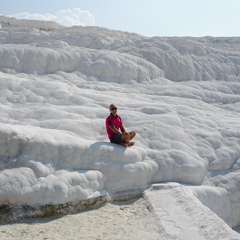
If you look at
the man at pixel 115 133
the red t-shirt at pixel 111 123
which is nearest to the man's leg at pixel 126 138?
the man at pixel 115 133

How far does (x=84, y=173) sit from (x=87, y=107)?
2.82 metres

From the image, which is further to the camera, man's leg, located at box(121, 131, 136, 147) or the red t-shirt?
the red t-shirt

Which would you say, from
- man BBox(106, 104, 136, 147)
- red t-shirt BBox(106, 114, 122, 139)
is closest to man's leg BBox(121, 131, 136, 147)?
man BBox(106, 104, 136, 147)

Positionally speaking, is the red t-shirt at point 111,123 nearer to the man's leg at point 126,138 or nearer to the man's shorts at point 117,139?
the man's shorts at point 117,139

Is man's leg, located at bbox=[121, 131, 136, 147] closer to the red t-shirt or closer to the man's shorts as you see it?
the man's shorts

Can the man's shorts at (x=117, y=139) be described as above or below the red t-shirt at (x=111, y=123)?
below

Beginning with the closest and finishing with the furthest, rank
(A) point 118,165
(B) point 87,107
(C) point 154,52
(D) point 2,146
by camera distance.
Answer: (D) point 2,146 < (A) point 118,165 < (B) point 87,107 < (C) point 154,52

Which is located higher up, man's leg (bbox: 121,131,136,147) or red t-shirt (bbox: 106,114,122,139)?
red t-shirt (bbox: 106,114,122,139)

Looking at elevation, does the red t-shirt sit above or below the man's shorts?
above

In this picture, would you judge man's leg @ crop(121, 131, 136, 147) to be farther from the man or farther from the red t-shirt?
the red t-shirt

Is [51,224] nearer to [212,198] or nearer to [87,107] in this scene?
[212,198]

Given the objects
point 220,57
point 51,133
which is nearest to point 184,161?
point 51,133

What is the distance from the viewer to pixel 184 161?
7508 millimetres

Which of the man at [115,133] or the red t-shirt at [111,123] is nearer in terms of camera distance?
the man at [115,133]
